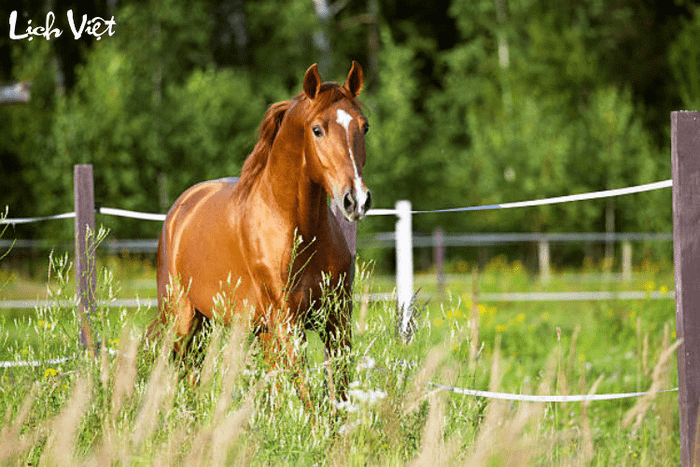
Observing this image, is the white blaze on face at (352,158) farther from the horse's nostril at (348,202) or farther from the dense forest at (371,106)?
the dense forest at (371,106)

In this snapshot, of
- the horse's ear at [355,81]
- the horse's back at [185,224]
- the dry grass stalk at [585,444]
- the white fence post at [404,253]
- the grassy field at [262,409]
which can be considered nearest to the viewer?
the dry grass stalk at [585,444]

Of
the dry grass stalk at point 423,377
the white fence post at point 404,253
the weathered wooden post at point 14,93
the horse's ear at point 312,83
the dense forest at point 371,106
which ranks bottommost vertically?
the dry grass stalk at point 423,377

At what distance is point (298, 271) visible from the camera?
4008 millimetres

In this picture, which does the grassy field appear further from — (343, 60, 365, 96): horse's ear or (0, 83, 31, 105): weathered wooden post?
(0, 83, 31, 105): weathered wooden post

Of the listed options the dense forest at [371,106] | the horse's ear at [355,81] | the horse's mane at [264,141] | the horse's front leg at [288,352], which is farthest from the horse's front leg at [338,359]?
the dense forest at [371,106]

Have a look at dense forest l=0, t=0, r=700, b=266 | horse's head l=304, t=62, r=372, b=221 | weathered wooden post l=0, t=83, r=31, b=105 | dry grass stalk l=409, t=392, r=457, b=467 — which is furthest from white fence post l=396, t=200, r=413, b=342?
dense forest l=0, t=0, r=700, b=266

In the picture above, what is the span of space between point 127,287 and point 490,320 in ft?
24.5

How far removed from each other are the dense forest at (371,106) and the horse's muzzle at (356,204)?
14756 mm

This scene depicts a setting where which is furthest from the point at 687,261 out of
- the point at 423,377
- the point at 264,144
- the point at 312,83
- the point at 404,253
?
the point at 404,253

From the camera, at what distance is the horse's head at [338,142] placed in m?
3.73

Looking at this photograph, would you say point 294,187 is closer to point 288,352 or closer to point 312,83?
point 312,83

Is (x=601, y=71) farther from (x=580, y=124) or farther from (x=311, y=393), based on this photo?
(x=311, y=393)

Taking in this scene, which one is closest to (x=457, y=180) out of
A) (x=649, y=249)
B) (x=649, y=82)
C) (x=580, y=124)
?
(x=580, y=124)

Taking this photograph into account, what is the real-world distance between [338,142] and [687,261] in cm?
144
